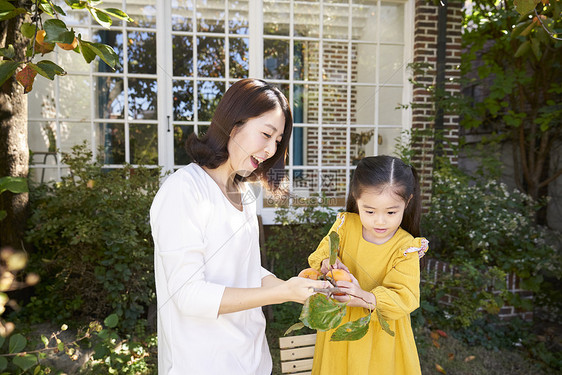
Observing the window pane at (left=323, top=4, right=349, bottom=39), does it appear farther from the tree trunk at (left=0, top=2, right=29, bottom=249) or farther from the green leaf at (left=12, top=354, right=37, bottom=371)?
the green leaf at (left=12, top=354, right=37, bottom=371)

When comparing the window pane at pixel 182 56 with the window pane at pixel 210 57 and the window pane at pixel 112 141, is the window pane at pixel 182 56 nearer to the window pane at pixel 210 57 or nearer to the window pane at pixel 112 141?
the window pane at pixel 210 57

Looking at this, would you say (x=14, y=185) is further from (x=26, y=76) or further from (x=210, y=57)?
(x=210, y=57)

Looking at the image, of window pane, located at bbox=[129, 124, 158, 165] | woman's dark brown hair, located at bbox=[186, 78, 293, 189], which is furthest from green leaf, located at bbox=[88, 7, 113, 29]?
window pane, located at bbox=[129, 124, 158, 165]

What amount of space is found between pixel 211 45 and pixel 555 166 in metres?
4.83

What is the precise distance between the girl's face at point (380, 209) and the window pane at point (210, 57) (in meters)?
3.27

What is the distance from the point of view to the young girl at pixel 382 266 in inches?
52.4

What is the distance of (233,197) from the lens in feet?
4.17

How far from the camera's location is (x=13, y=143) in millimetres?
2949

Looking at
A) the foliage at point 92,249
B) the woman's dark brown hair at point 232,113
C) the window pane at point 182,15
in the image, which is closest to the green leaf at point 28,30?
the woman's dark brown hair at point 232,113

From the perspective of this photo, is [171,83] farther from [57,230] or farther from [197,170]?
[197,170]

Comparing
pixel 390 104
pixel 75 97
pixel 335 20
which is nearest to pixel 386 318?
pixel 390 104

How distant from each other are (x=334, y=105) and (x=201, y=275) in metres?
4.37

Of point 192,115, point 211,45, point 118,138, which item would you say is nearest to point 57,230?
point 118,138

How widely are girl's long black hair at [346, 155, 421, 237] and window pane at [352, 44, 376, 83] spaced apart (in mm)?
3724
